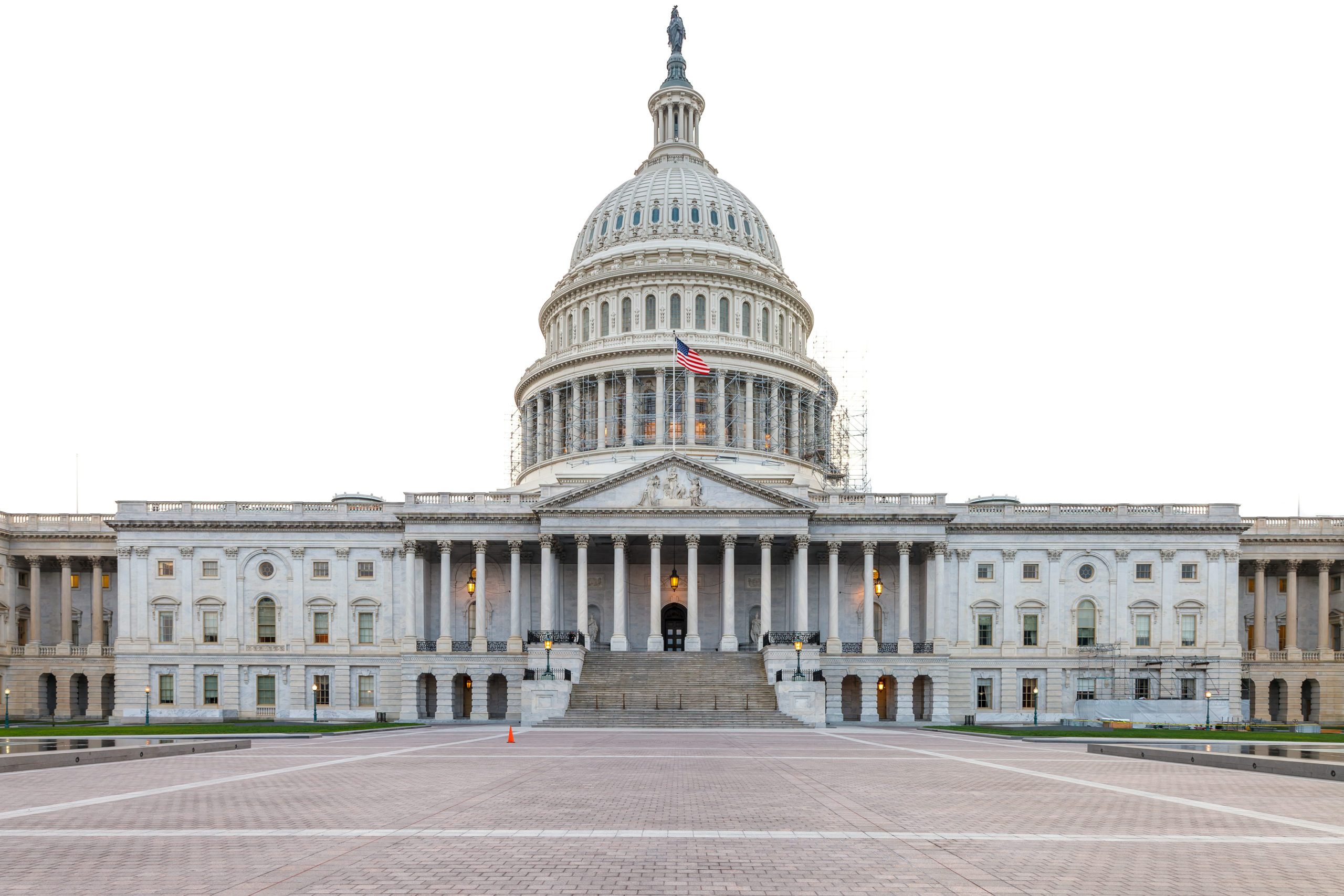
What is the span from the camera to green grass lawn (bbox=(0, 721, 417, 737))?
43.1 m

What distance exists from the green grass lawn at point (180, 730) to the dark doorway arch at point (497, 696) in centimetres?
1399

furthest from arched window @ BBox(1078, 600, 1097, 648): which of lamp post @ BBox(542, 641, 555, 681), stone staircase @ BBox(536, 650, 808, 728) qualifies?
lamp post @ BBox(542, 641, 555, 681)

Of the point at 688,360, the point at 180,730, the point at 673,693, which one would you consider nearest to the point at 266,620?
the point at 180,730

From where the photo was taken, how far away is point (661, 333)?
88125 millimetres

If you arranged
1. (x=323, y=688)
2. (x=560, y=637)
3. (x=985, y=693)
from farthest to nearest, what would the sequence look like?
(x=323, y=688) < (x=985, y=693) < (x=560, y=637)

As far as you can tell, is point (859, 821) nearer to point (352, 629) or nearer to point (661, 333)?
point (352, 629)

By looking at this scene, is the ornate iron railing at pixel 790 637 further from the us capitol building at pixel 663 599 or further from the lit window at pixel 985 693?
the lit window at pixel 985 693

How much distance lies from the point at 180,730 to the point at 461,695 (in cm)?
2375

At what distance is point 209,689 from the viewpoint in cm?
7188

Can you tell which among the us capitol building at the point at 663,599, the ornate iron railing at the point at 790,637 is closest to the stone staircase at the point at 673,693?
the us capitol building at the point at 663,599

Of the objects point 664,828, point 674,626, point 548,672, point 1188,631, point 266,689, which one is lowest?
point 266,689

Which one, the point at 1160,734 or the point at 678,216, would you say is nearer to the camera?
the point at 1160,734

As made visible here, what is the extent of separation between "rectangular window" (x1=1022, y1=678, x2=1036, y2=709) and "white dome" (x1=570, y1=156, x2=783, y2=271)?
43047mm

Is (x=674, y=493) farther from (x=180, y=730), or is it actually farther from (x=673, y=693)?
(x=180, y=730)
